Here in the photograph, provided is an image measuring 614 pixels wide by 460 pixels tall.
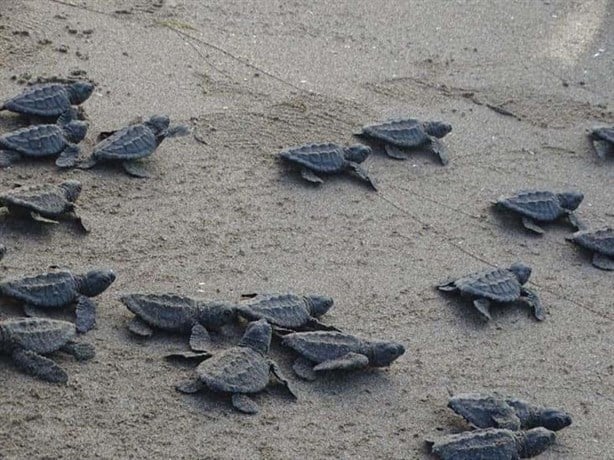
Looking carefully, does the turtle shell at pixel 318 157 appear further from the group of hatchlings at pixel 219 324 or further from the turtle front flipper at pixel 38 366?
the turtle front flipper at pixel 38 366

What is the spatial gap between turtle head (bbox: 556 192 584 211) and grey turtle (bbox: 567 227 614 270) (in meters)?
0.22

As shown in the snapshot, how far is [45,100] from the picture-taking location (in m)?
4.70

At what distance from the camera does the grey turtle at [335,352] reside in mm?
3627

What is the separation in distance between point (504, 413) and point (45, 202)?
6.05ft

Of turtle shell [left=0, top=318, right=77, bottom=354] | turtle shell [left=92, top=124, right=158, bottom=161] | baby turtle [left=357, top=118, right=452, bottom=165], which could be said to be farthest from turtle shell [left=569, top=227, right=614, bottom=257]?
turtle shell [left=0, top=318, right=77, bottom=354]

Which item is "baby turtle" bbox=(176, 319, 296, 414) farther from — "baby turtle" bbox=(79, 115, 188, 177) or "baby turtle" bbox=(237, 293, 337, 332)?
"baby turtle" bbox=(79, 115, 188, 177)

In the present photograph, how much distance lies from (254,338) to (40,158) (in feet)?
4.79

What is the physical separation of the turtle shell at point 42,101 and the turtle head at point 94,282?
126 cm

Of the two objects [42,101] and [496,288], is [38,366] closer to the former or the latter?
[42,101]

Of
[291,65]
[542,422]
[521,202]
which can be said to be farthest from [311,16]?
[542,422]

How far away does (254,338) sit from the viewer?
3.60 meters

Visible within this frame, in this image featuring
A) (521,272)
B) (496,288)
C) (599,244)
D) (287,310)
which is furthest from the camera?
(599,244)

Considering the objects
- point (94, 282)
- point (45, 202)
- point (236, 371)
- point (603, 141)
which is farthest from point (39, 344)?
point (603, 141)

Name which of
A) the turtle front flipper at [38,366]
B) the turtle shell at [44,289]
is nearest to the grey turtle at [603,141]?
the turtle shell at [44,289]
